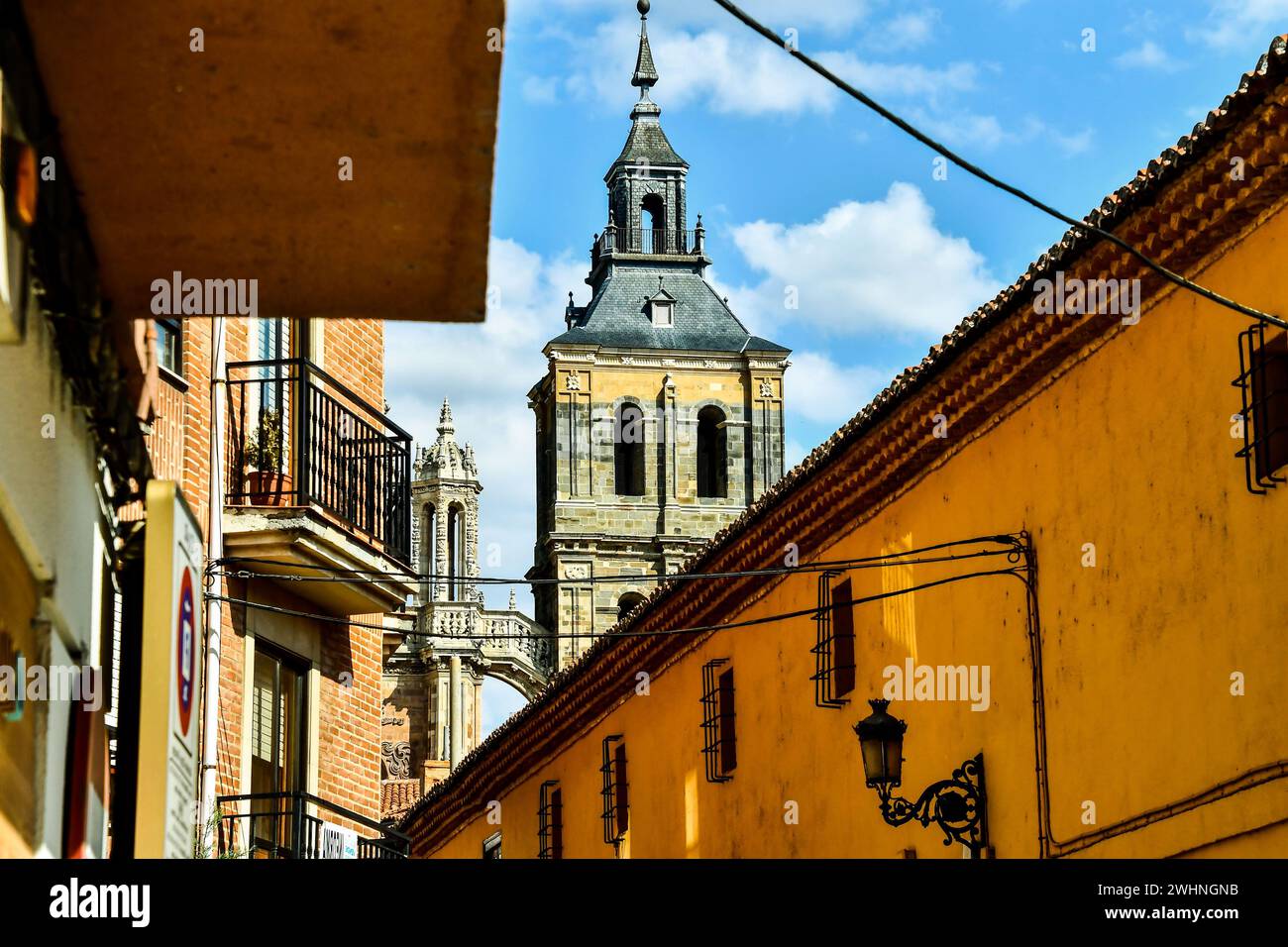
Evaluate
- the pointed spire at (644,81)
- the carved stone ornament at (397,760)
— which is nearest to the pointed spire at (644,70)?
the pointed spire at (644,81)

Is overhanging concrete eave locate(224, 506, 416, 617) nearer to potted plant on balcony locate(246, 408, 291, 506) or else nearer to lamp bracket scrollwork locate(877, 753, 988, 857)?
potted plant on balcony locate(246, 408, 291, 506)

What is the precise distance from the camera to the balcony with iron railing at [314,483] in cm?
1681

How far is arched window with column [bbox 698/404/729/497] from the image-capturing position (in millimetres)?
79562

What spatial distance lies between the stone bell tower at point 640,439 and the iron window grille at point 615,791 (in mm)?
46961

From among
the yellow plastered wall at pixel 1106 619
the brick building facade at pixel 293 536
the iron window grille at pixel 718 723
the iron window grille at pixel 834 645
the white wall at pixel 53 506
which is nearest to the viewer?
the white wall at pixel 53 506

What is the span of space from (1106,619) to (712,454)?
6608 centimetres

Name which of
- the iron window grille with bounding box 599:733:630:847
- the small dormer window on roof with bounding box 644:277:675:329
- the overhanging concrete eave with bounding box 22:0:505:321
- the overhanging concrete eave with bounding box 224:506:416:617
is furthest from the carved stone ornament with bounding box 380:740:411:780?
the overhanging concrete eave with bounding box 22:0:505:321

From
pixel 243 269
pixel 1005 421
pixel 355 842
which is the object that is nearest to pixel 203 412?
pixel 355 842

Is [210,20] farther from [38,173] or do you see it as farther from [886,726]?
[886,726]

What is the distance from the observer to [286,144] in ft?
22.6

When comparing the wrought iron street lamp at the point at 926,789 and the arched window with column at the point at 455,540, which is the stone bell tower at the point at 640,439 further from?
the wrought iron street lamp at the point at 926,789

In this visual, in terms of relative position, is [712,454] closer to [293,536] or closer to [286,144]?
[293,536]

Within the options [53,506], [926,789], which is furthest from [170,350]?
[53,506]
